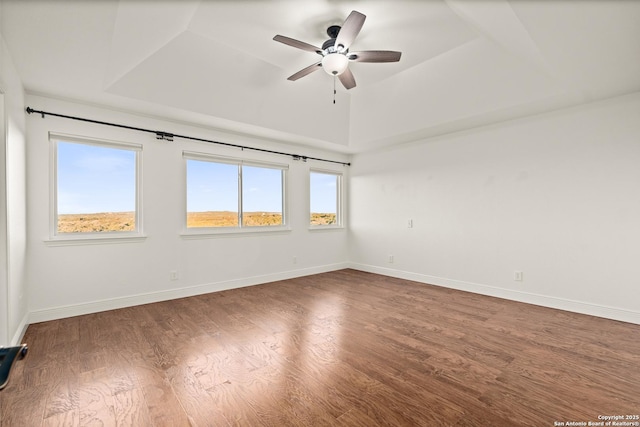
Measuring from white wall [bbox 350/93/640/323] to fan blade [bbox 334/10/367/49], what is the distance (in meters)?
2.75

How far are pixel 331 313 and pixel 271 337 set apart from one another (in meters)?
0.89

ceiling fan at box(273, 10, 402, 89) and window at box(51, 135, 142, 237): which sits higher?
ceiling fan at box(273, 10, 402, 89)

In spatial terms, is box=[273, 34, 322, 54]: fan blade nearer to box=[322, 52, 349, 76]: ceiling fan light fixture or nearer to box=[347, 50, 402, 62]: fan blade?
box=[322, 52, 349, 76]: ceiling fan light fixture

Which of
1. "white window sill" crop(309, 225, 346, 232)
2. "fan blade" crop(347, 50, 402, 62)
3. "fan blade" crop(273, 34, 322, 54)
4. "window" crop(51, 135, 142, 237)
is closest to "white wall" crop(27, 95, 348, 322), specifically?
"window" crop(51, 135, 142, 237)

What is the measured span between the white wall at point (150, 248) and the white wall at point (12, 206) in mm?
202

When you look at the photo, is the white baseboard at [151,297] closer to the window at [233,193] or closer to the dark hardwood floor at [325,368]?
the dark hardwood floor at [325,368]

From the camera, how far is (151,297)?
12.3 feet

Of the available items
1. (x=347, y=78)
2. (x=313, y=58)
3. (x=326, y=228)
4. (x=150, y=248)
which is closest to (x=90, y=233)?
(x=150, y=248)

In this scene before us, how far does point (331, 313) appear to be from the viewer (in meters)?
3.40

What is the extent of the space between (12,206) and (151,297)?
5.92 feet

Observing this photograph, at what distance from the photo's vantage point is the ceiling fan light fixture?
2.73 m

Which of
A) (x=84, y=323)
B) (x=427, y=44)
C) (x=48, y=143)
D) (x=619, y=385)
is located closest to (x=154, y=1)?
(x=48, y=143)

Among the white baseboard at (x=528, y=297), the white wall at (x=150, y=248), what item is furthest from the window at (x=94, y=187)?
the white baseboard at (x=528, y=297)

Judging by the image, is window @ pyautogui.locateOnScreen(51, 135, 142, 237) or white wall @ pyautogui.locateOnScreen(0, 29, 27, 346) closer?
white wall @ pyautogui.locateOnScreen(0, 29, 27, 346)
